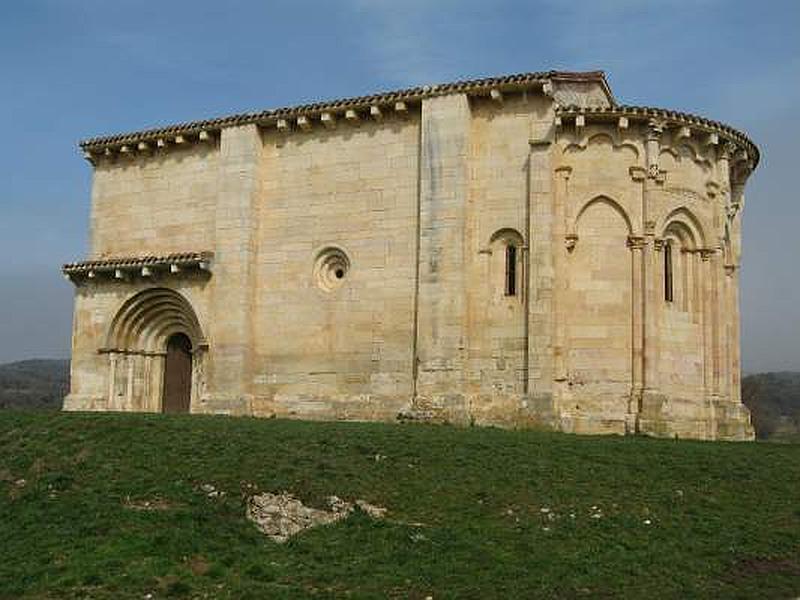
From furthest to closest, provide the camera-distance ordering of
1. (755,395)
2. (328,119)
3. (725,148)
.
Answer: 1. (755,395)
2. (328,119)
3. (725,148)

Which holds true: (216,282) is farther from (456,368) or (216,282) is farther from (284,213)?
(456,368)

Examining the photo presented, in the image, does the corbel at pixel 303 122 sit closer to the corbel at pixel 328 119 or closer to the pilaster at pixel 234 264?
the corbel at pixel 328 119

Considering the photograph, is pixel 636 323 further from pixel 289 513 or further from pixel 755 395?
pixel 755 395

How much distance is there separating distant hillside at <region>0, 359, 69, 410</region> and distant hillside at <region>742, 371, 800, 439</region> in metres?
39.5

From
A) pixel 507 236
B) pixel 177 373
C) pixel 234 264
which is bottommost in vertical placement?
pixel 177 373

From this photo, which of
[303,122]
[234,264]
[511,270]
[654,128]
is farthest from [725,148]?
[234,264]

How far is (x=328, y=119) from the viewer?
23047mm

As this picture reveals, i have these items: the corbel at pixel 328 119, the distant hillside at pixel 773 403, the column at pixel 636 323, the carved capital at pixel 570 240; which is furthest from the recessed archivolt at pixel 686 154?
the distant hillside at pixel 773 403

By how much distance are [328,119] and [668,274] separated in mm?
8707

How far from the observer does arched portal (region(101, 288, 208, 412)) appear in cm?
2511

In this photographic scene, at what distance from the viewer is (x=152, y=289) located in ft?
81.1

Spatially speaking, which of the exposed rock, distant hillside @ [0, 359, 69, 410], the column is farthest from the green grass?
distant hillside @ [0, 359, 69, 410]

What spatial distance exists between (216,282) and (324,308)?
3055 mm

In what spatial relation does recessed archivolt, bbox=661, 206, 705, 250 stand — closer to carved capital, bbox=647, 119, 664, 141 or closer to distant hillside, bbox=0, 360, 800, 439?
carved capital, bbox=647, 119, 664, 141
